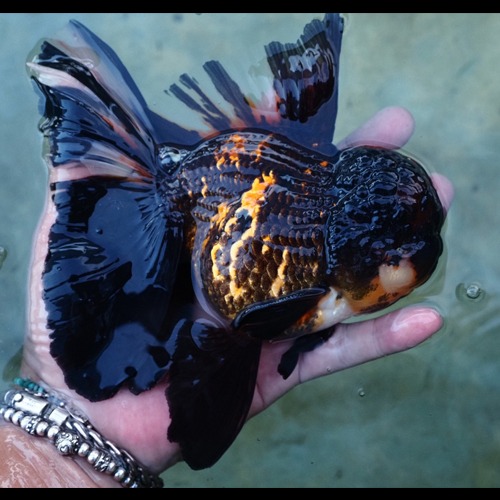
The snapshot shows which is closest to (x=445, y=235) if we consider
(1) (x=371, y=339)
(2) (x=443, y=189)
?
(2) (x=443, y=189)

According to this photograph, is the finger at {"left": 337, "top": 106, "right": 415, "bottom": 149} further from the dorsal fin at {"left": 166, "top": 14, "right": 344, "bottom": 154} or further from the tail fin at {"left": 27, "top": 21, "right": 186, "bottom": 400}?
the tail fin at {"left": 27, "top": 21, "right": 186, "bottom": 400}

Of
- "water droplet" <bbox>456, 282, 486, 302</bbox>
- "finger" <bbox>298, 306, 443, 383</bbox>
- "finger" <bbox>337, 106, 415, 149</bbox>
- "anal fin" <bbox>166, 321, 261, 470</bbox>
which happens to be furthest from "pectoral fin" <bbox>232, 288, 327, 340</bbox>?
"water droplet" <bbox>456, 282, 486, 302</bbox>

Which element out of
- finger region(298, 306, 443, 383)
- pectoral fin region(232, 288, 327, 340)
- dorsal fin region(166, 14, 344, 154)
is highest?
dorsal fin region(166, 14, 344, 154)

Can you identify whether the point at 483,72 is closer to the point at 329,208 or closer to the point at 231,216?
the point at 329,208

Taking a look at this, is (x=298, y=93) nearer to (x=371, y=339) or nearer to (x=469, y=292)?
(x=371, y=339)

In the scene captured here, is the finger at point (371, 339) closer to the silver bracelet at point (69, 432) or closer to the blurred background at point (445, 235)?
the blurred background at point (445, 235)
